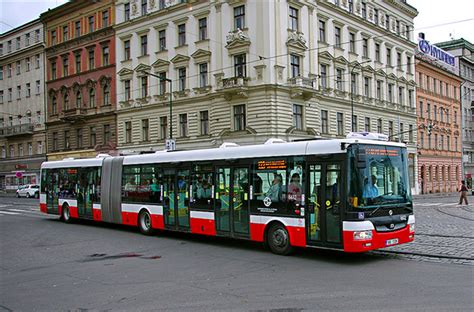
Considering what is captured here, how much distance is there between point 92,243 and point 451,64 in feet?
210

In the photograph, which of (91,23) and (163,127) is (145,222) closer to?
(163,127)

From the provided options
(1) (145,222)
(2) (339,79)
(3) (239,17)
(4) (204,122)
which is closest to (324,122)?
(2) (339,79)

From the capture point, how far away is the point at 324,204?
34.9ft

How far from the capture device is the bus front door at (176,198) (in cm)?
1452

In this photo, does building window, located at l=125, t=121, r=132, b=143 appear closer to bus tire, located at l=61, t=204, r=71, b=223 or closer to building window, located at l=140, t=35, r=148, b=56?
building window, located at l=140, t=35, r=148, b=56

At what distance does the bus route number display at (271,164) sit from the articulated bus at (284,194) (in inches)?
0.9

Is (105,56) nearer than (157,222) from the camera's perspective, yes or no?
No

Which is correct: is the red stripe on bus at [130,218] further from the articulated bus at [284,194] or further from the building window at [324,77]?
the building window at [324,77]

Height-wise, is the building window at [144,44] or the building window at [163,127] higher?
the building window at [144,44]

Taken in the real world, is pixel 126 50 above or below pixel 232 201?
above

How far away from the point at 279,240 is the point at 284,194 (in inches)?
43.6

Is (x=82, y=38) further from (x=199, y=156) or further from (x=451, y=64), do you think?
(x=451, y=64)

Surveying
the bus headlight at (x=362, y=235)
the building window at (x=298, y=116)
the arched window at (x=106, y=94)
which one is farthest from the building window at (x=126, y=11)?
the bus headlight at (x=362, y=235)

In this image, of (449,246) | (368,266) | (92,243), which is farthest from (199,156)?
(449,246)
